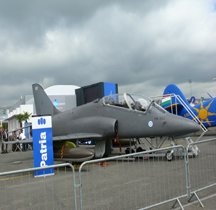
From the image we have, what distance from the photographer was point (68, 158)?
8258mm

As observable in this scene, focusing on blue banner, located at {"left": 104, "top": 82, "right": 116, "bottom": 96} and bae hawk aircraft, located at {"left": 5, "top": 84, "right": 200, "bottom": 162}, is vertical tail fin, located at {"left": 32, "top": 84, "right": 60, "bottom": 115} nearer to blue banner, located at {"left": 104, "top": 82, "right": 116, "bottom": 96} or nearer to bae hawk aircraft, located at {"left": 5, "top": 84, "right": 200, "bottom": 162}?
bae hawk aircraft, located at {"left": 5, "top": 84, "right": 200, "bottom": 162}

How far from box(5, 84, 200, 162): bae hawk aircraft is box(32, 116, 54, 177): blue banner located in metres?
1.13

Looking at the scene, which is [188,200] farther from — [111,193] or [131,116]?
[131,116]

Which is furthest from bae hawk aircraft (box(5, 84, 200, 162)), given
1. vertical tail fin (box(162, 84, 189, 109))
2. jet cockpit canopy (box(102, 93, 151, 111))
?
vertical tail fin (box(162, 84, 189, 109))

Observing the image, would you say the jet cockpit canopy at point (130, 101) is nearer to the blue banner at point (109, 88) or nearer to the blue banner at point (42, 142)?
the blue banner at point (42, 142)

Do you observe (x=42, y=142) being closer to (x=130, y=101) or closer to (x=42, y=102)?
(x=130, y=101)

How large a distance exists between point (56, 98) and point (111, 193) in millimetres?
28545

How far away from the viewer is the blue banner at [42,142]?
715 centimetres

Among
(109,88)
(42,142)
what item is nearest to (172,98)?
(42,142)

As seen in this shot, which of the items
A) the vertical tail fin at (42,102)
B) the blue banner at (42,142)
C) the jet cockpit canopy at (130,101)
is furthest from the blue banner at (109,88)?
the blue banner at (42,142)

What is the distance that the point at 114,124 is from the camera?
356 inches

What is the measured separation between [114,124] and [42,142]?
3076 millimetres

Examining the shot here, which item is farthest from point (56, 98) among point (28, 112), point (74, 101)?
point (28, 112)

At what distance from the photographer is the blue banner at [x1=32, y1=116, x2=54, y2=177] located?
7148 mm
